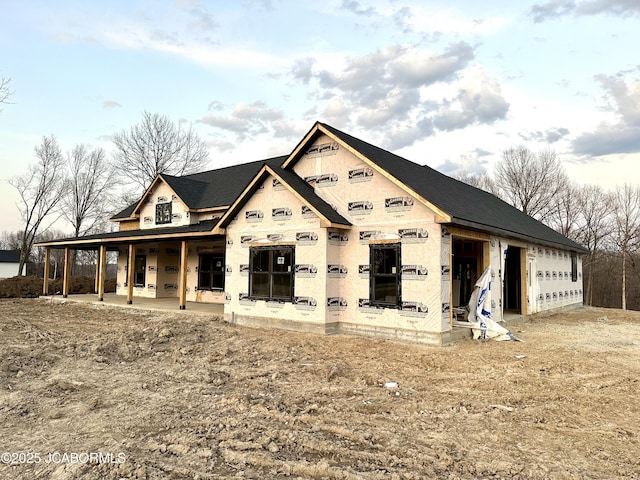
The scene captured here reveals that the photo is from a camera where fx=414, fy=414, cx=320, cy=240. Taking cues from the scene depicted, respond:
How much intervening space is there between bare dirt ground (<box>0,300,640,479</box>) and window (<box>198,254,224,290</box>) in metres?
8.07

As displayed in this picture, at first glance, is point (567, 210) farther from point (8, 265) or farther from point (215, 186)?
point (8, 265)

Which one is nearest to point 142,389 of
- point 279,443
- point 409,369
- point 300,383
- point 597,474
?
point 300,383

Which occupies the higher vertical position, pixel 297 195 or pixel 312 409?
pixel 297 195

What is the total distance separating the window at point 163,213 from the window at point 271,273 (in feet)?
27.6

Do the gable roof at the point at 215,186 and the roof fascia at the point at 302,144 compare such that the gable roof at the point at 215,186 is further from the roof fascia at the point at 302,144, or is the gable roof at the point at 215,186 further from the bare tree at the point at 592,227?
the bare tree at the point at 592,227

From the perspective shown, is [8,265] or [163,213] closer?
[163,213]

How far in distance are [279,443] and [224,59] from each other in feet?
44.9

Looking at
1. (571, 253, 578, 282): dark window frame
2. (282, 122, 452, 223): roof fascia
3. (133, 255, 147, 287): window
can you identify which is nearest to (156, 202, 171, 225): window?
(133, 255, 147, 287): window

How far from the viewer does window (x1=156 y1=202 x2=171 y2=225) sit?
19547 millimetres

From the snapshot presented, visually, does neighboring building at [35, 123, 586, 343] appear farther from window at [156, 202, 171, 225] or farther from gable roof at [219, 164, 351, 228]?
window at [156, 202, 171, 225]

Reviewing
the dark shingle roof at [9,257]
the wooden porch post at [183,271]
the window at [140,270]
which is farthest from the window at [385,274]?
the dark shingle roof at [9,257]

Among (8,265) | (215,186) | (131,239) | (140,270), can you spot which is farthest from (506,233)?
(8,265)

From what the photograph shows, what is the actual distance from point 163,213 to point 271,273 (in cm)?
980

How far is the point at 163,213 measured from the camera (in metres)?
19.8
